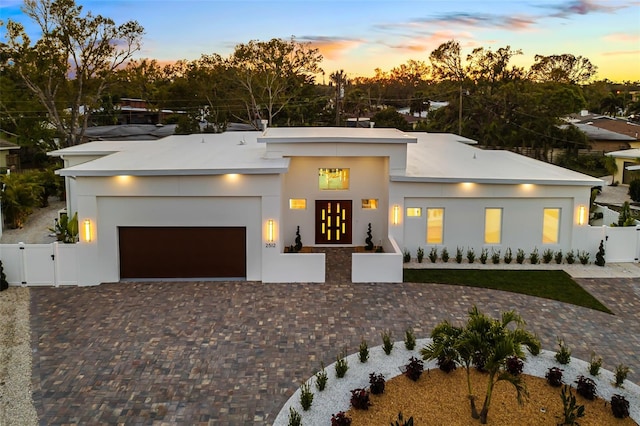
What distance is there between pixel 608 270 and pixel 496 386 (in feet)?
30.9

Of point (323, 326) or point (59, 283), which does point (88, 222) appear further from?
point (323, 326)

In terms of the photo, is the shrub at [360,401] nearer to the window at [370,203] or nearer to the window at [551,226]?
the window at [370,203]

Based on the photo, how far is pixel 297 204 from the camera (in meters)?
18.7

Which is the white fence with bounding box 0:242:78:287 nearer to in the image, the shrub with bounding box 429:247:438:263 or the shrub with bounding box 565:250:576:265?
the shrub with bounding box 429:247:438:263

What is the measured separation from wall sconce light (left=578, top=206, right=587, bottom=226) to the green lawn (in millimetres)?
2183

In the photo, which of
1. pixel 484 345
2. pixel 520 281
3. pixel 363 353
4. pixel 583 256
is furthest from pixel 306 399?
pixel 583 256

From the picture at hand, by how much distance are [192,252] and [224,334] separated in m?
4.47

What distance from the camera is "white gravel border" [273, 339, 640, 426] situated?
27.0ft

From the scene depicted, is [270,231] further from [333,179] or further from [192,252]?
[333,179]

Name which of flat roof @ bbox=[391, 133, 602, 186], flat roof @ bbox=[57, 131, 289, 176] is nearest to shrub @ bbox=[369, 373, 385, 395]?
flat roof @ bbox=[57, 131, 289, 176]

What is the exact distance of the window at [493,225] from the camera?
1709 centimetres

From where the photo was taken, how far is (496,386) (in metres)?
8.93

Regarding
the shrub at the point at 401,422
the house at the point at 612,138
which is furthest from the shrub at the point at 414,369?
the house at the point at 612,138

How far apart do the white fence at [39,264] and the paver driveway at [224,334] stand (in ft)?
2.28
